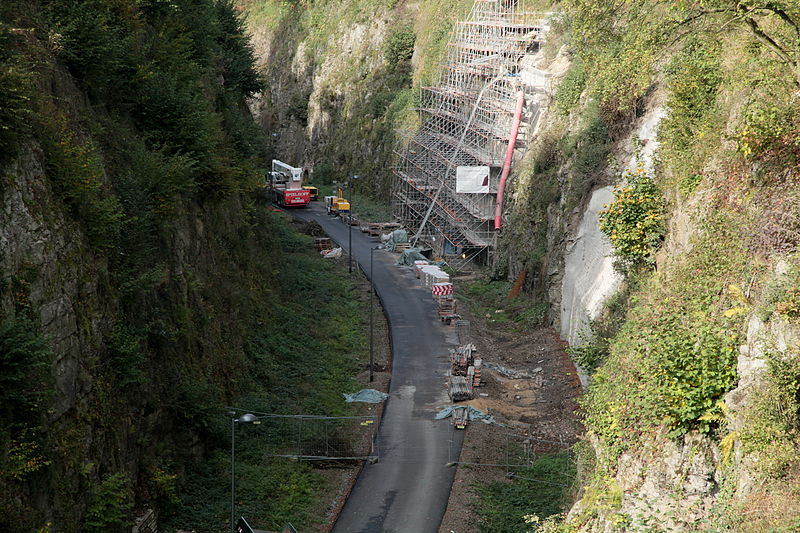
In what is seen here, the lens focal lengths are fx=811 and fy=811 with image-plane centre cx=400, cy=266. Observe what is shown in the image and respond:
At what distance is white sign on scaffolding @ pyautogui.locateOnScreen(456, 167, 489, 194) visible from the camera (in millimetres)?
52406

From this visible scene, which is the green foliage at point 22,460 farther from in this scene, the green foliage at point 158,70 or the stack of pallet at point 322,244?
the stack of pallet at point 322,244

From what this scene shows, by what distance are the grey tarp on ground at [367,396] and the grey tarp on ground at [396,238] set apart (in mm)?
26836

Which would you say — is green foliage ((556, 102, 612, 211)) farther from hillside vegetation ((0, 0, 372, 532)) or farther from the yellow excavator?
the yellow excavator

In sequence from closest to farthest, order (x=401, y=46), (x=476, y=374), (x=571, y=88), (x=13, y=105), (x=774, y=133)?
(x=774, y=133)
(x=13, y=105)
(x=476, y=374)
(x=571, y=88)
(x=401, y=46)

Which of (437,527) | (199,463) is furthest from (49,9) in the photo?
(437,527)

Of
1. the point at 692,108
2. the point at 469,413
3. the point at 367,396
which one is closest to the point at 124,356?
the point at 367,396

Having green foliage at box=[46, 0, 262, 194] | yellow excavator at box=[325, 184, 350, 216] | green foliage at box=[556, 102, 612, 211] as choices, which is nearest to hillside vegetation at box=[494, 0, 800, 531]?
green foliage at box=[556, 102, 612, 211]

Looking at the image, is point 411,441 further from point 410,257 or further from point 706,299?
point 410,257

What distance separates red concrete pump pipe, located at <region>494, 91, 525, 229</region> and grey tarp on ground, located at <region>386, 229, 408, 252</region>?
9873 mm

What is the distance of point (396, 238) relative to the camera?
61375mm

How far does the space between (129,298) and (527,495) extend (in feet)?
45.4

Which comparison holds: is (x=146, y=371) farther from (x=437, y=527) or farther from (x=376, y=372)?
(x=376, y=372)

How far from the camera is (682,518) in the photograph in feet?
53.2

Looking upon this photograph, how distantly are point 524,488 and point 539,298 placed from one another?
18822 millimetres
